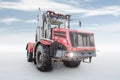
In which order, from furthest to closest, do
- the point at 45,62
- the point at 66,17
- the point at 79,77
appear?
the point at 66,17
the point at 45,62
the point at 79,77

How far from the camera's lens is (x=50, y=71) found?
11555 mm

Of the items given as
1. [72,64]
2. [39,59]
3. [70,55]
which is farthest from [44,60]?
[72,64]

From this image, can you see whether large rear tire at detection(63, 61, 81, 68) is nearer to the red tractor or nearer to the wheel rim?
the red tractor

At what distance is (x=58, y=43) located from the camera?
10875 millimetres

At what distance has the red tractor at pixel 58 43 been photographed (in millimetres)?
10656

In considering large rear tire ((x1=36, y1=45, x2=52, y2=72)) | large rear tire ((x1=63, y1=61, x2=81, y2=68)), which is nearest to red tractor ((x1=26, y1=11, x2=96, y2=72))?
large rear tire ((x1=36, y1=45, x2=52, y2=72))

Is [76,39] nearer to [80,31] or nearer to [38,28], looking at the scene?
[80,31]

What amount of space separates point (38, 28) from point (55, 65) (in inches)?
81.5

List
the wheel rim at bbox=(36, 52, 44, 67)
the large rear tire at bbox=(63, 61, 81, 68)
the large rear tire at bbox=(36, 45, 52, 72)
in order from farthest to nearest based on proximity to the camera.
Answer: the large rear tire at bbox=(63, 61, 81, 68), the wheel rim at bbox=(36, 52, 44, 67), the large rear tire at bbox=(36, 45, 52, 72)

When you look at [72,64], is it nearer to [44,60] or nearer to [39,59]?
[39,59]

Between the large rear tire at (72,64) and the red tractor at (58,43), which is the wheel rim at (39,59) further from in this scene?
the large rear tire at (72,64)

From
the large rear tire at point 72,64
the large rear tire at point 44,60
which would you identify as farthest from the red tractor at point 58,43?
the large rear tire at point 72,64

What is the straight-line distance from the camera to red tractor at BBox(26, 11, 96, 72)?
35.0 feet

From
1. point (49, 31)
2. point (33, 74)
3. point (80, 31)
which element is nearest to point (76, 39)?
point (80, 31)
